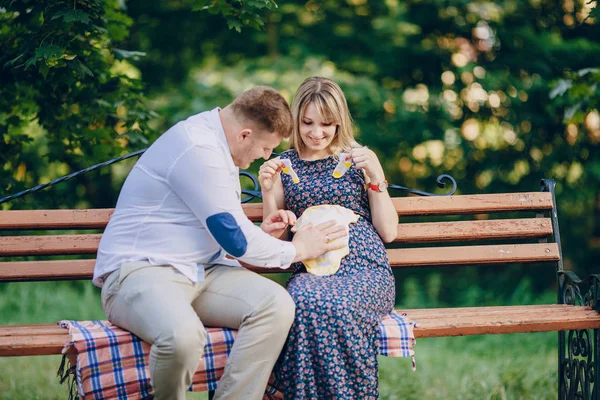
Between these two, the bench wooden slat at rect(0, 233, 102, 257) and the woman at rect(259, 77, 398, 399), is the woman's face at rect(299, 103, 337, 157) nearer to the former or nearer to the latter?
the woman at rect(259, 77, 398, 399)

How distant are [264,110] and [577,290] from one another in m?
1.75

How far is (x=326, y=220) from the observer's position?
3.26 metres

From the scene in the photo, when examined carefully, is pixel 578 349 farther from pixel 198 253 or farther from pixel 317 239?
pixel 198 253

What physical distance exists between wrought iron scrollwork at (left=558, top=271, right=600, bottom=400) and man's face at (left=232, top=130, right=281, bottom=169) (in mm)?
1550

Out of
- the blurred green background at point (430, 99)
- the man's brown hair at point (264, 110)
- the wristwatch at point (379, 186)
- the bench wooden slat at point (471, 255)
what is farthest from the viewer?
the blurred green background at point (430, 99)

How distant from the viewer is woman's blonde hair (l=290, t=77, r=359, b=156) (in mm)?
3289

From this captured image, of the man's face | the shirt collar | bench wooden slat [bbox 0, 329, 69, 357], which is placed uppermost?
the shirt collar

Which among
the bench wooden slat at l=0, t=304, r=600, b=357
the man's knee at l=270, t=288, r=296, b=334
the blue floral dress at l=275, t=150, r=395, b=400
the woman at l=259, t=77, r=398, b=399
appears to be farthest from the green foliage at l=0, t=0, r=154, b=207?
the man's knee at l=270, t=288, r=296, b=334

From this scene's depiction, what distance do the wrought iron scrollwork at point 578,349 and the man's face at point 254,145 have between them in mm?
1550

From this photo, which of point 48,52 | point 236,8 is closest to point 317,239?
point 236,8

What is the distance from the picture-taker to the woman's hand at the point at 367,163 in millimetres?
3209

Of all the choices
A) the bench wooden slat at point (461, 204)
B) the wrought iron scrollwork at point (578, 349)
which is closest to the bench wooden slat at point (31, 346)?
the bench wooden slat at point (461, 204)

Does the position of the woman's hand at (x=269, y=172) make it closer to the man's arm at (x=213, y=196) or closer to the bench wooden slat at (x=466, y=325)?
the man's arm at (x=213, y=196)

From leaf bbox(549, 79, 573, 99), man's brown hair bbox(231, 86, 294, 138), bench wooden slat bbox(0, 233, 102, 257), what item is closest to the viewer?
man's brown hair bbox(231, 86, 294, 138)
